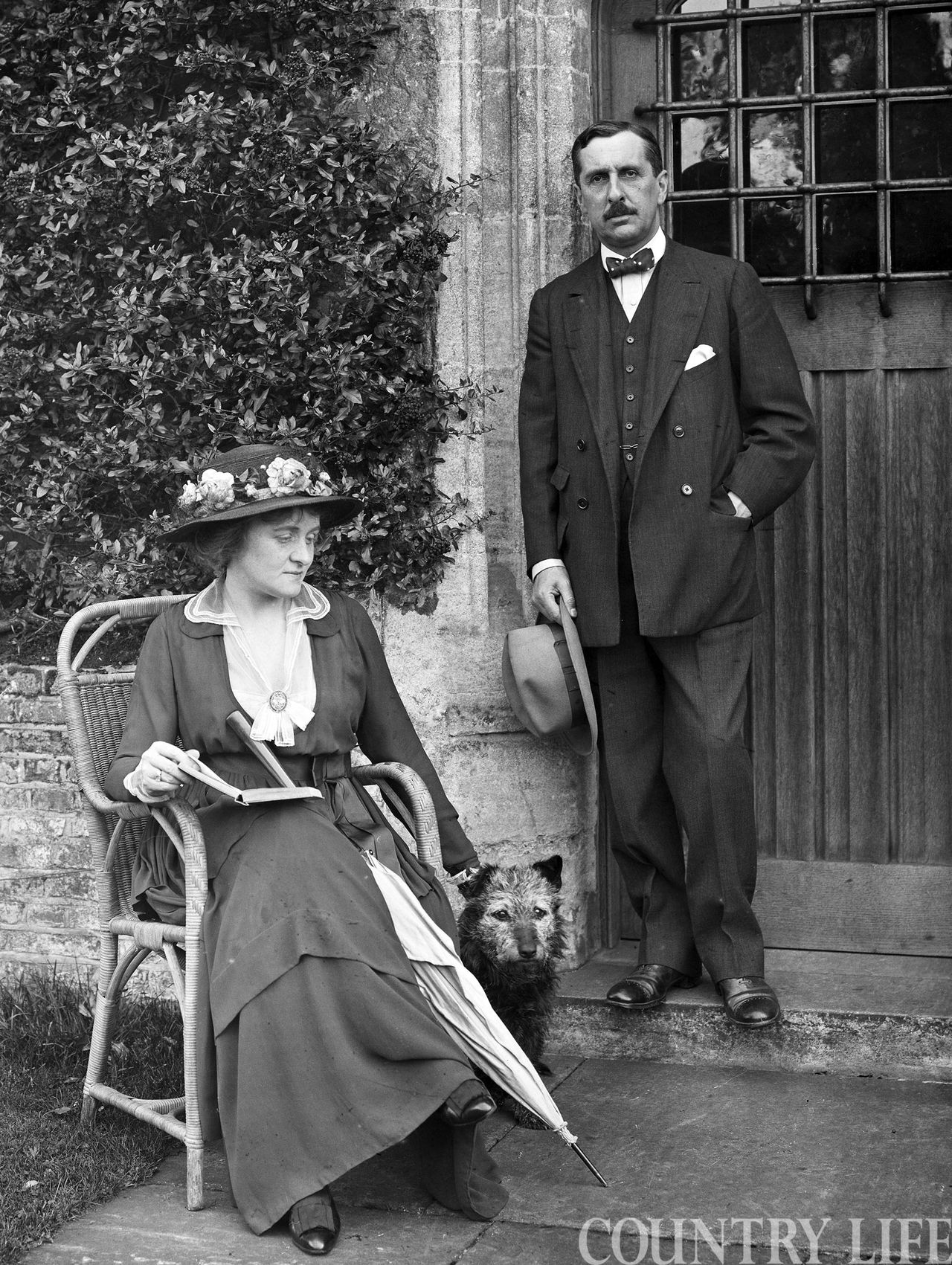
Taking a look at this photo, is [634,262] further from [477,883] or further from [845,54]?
[477,883]

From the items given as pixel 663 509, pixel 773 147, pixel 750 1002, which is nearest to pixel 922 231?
pixel 773 147

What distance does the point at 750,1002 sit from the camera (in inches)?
169

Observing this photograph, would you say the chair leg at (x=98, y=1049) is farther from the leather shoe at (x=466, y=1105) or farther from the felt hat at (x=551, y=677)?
the felt hat at (x=551, y=677)

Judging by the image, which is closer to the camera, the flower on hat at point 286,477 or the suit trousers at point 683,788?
the flower on hat at point 286,477

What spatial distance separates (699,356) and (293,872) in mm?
1925

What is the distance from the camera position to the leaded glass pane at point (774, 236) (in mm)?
4820

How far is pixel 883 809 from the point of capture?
4.95m

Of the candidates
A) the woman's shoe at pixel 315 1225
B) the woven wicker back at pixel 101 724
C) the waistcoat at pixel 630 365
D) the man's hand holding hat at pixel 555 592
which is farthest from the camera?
the man's hand holding hat at pixel 555 592

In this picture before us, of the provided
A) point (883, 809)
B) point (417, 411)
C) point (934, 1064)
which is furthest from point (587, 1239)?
point (417, 411)

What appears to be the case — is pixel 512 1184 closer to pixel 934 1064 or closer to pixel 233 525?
pixel 934 1064

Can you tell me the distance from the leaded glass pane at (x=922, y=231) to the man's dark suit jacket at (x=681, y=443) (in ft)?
2.14

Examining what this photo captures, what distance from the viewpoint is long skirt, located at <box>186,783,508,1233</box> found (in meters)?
3.30

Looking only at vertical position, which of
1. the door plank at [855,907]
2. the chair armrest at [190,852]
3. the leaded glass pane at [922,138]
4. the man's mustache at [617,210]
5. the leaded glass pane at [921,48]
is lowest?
the door plank at [855,907]

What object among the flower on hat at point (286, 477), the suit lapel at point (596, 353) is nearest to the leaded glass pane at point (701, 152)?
the suit lapel at point (596, 353)
